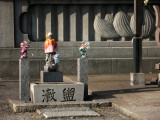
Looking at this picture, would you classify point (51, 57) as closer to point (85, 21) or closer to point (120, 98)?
point (120, 98)

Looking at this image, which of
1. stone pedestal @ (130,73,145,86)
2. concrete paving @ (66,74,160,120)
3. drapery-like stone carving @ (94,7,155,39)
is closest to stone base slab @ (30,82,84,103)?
concrete paving @ (66,74,160,120)

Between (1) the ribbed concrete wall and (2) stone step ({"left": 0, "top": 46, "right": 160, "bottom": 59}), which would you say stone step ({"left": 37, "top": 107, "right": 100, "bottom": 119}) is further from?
(1) the ribbed concrete wall

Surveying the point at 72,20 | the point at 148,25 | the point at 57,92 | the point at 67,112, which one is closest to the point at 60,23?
the point at 72,20

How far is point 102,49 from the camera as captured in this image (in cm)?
1675

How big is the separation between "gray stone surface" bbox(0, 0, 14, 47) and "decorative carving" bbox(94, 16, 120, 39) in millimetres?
3758

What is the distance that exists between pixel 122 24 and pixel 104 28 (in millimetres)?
829

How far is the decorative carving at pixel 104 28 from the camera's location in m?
16.9

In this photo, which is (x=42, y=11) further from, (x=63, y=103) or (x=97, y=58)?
(x=63, y=103)

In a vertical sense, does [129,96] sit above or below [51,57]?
below

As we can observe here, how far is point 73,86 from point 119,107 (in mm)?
1465

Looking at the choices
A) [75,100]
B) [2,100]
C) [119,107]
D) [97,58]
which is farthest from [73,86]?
[97,58]

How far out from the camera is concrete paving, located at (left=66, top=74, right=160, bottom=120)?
835 centimetres

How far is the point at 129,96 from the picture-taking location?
10.4m

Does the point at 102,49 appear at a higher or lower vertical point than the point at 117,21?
lower
